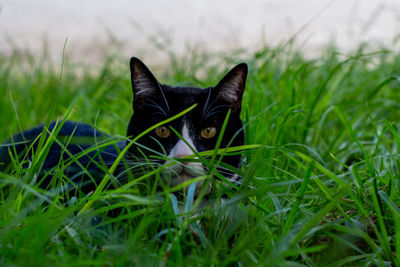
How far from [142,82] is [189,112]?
20cm

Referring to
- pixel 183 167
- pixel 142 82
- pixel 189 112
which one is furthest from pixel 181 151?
pixel 142 82

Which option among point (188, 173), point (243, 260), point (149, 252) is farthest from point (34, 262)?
point (188, 173)

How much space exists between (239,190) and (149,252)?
25cm

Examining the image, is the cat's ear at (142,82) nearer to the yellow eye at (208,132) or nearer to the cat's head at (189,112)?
the cat's head at (189,112)

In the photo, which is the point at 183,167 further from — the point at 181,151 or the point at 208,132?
the point at 208,132

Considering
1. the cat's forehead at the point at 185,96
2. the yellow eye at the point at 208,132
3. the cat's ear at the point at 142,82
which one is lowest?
the yellow eye at the point at 208,132

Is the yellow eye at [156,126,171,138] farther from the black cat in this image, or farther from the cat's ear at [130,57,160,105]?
the cat's ear at [130,57,160,105]

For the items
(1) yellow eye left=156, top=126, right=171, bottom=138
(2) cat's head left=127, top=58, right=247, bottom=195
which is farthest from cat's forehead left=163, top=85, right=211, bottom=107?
(1) yellow eye left=156, top=126, right=171, bottom=138

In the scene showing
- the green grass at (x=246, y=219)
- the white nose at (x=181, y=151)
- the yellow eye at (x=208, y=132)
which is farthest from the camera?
the yellow eye at (x=208, y=132)

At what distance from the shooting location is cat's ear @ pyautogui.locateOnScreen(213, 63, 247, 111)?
1.23m

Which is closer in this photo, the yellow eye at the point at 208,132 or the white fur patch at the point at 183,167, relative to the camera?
the white fur patch at the point at 183,167

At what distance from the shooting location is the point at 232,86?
125 cm

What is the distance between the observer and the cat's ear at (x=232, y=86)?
1.23 meters

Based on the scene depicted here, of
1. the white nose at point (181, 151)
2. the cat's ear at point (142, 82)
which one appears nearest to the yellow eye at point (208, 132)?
the white nose at point (181, 151)
